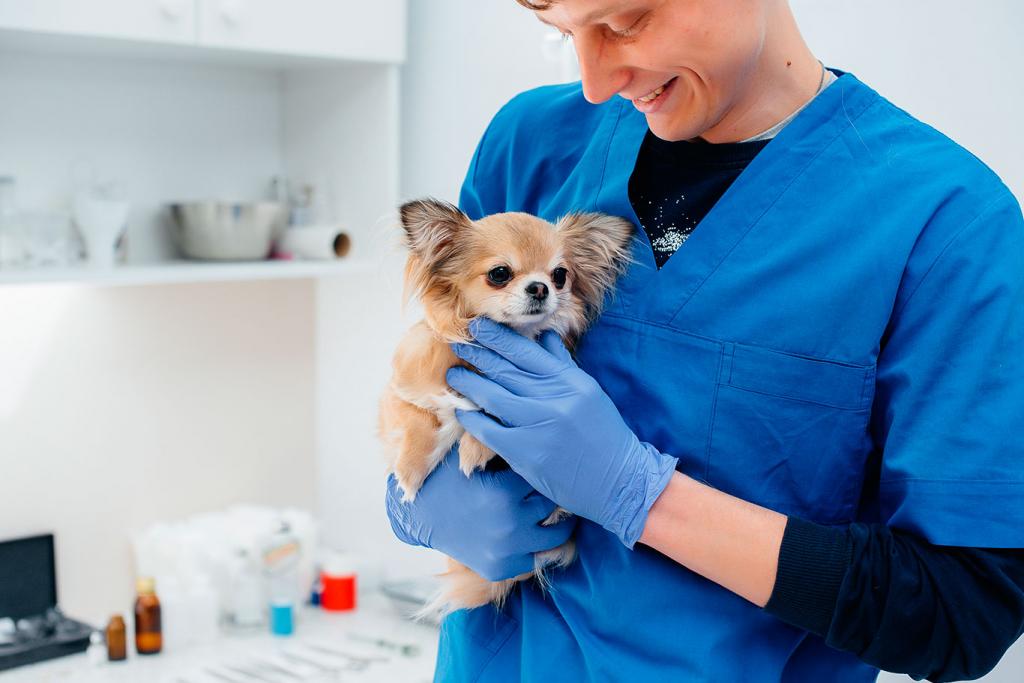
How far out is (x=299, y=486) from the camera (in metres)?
3.18

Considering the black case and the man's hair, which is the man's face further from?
the black case

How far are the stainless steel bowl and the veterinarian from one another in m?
1.47

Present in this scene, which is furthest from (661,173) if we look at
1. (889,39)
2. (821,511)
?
(889,39)

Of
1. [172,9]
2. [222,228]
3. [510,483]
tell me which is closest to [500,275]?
[510,483]

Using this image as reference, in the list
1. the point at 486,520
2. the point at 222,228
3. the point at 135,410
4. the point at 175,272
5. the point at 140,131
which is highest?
the point at 140,131

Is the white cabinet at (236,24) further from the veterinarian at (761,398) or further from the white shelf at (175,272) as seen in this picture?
the veterinarian at (761,398)

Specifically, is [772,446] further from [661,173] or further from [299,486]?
[299,486]

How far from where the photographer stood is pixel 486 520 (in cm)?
129

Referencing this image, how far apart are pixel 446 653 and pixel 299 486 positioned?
1844mm

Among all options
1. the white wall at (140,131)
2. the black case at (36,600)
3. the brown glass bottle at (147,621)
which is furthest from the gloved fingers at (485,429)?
the white wall at (140,131)

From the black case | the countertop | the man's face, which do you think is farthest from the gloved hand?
the black case

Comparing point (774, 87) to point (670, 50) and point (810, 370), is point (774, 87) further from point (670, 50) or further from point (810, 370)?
point (810, 370)

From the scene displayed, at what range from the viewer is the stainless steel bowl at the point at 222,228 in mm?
2584

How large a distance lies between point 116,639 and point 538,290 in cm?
167
